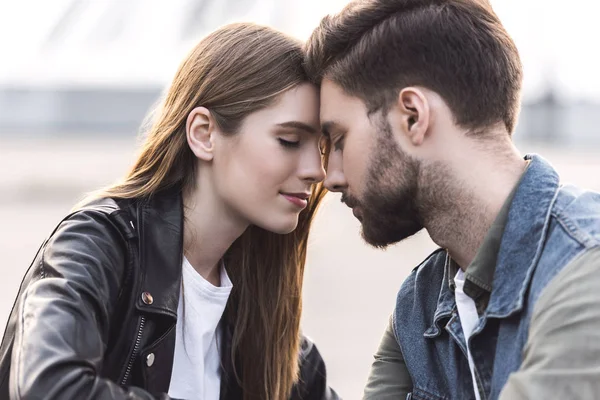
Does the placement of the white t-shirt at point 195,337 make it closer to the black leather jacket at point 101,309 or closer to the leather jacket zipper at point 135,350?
the black leather jacket at point 101,309

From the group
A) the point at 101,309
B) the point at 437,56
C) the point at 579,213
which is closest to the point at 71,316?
the point at 101,309

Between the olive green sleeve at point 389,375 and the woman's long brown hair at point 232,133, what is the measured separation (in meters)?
0.37

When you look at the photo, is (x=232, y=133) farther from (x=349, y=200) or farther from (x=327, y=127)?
(x=349, y=200)

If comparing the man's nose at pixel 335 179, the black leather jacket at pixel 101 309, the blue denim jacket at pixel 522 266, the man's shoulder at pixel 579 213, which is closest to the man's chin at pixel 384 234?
the man's nose at pixel 335 179

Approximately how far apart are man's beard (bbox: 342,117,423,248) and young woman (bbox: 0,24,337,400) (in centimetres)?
32

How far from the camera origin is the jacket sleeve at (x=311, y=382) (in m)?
3.28

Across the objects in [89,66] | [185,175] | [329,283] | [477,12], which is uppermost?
[89,66]

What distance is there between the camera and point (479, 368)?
2572 mm

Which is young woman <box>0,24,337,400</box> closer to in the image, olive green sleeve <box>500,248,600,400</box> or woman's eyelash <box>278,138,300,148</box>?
woman's eyelash <box>278,138,300,148</box>

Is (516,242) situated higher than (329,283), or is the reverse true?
(516,242)

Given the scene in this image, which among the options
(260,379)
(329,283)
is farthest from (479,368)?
(329,283)

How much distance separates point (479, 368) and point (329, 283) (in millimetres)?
7567

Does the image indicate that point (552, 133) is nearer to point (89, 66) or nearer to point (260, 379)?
point (89, 66)

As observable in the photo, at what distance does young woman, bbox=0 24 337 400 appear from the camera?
260cm
